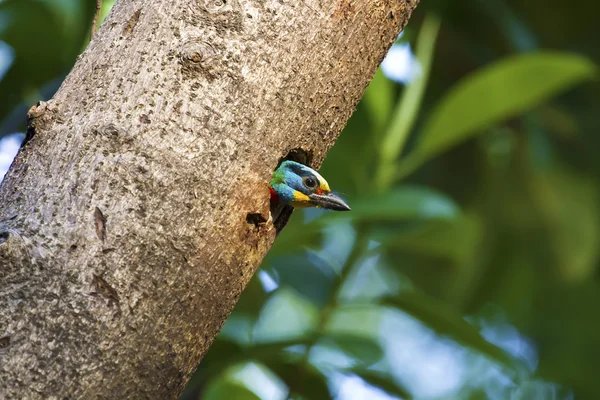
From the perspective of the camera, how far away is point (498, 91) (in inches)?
125

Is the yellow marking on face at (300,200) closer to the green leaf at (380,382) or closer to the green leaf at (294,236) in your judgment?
the green leaf at (294,236)

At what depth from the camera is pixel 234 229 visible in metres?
1.38

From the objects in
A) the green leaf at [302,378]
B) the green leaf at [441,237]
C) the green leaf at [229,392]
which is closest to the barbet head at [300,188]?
the green leaf at [229,392]

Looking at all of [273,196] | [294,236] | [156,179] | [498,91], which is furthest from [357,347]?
[156,179]

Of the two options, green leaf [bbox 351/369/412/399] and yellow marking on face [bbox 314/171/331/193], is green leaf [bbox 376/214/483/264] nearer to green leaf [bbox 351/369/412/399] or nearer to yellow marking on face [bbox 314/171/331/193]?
green leaf [bbox 351/369/412/399]

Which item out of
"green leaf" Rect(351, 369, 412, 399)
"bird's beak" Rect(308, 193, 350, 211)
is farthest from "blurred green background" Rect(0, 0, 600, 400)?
"bird's beak" Rect(308, 193, 350, 211)

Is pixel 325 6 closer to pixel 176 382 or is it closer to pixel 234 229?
pixel 234 229

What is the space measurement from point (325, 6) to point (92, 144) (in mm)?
553

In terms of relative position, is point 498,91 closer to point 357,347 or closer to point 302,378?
point 357,347

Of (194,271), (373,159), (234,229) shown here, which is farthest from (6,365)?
(373,159)

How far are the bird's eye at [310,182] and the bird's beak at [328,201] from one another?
4 centimetres

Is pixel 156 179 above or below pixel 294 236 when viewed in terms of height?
above

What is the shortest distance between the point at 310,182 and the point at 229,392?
3.35 ft

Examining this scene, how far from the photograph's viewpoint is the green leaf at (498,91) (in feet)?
10.5
